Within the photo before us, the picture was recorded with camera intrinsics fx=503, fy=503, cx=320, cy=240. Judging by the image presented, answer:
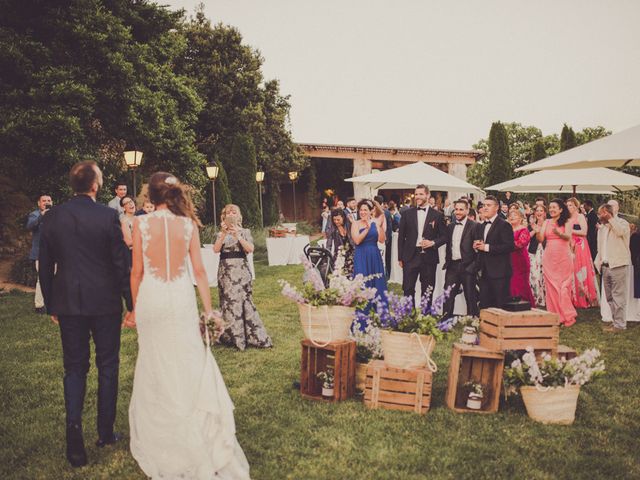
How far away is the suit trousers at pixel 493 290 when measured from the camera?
6.86 m

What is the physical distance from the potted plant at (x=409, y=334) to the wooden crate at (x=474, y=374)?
23cm

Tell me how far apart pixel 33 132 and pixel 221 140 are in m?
12.1

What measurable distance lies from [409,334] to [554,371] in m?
1.22

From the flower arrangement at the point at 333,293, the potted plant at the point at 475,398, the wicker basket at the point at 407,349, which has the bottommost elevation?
the potted plant at the point at 475,398

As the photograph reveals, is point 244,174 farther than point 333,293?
Yes

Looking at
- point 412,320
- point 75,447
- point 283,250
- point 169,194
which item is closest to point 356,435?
point 412,320

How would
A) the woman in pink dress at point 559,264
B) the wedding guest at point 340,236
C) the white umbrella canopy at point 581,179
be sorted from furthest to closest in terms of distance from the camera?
the white umbrella canopy at point 581,179, the wedding guest at point 340,236, the woman in pink dress at point 559,264

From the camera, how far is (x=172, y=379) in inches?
124

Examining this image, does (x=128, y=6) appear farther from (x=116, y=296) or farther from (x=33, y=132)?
(x=116, y=296)

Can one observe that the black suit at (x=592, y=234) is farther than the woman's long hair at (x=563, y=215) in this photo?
Yes

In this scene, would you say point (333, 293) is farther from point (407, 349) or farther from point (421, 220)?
point (421, 220)

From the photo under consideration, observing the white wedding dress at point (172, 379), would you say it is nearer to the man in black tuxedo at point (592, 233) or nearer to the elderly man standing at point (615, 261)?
the elderly man standing at point (615, 261)

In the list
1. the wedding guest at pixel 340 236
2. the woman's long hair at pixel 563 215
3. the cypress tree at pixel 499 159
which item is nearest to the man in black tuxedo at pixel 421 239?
the wedding guest at pixel 340 236

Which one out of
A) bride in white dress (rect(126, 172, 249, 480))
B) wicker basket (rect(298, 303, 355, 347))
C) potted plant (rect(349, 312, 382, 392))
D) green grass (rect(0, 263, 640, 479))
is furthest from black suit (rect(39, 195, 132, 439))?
potted plant (rect(349, 312, 382, 392))
